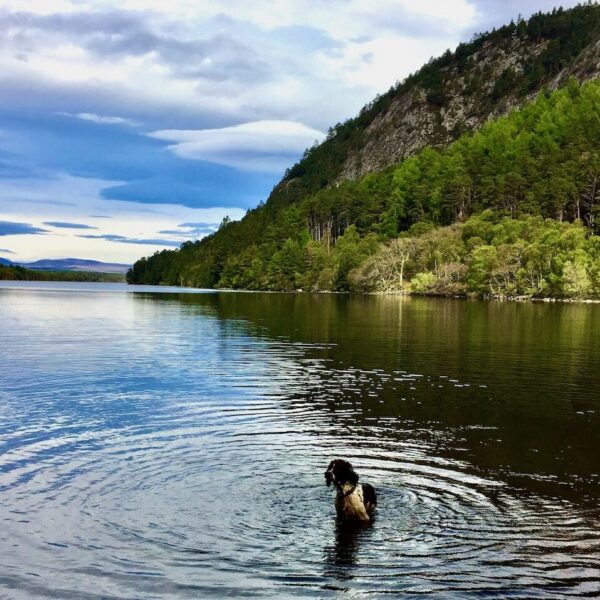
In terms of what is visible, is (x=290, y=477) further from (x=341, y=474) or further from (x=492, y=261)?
(x=492, y=261)

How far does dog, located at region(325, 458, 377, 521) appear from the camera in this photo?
42.1 feet

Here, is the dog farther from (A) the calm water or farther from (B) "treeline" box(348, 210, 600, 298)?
(B) "treeline" box(348, 210, 600, 298)

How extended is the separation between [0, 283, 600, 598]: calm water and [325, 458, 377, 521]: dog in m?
0.34

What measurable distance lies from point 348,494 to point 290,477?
3.56 m

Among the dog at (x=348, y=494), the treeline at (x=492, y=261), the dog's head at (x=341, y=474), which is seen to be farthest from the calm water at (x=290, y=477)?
the treeline at (x=492, y=261)

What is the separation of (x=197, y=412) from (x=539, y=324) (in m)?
54.0

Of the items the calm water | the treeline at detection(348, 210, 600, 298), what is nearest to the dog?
the calm water

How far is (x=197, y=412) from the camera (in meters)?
24.4

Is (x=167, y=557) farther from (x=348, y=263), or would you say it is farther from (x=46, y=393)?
(x=348, y=263)

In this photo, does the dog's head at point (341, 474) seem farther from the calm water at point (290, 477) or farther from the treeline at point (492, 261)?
the treeline at point (492, 261)

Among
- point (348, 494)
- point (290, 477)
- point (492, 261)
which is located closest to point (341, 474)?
point (348, 494)

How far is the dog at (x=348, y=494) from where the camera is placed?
12.8m

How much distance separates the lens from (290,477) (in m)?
16.4

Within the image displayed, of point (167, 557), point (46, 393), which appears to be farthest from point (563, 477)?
point (46, 393)
